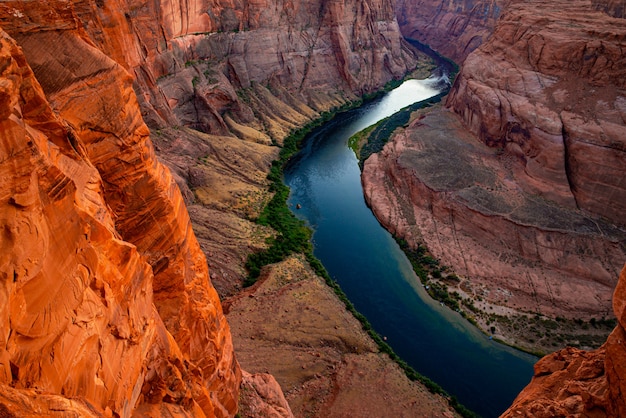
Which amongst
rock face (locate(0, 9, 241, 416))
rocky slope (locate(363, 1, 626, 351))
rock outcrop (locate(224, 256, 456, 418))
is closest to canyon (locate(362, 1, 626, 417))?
rocky slope (locate(363, 1, 626, 351))

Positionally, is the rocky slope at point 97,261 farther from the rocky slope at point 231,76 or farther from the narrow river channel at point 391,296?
the narrow river channel at point 391,296

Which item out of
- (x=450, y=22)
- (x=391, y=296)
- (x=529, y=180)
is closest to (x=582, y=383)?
(x=391, y=296)

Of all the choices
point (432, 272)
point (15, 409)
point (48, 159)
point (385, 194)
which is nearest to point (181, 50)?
point (385, 194)

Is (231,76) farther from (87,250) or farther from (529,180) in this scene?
(87,250)

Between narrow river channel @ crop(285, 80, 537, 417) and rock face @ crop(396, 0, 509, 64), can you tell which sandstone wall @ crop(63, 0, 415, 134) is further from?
rock face @ crop(396, 0, 509, 64)

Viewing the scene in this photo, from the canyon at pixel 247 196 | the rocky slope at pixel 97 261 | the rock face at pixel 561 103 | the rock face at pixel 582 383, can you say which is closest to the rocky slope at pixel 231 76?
the canyon at pixel 247 196

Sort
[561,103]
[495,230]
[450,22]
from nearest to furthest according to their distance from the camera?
[495,230], [561,103], [450,22]

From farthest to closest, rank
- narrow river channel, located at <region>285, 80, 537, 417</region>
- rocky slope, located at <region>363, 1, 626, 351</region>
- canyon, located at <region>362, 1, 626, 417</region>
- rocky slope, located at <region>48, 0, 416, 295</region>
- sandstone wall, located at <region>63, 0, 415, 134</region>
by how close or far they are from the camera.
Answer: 1. sandstone wall, located at <region>63, 0, 415, 134</region>
2. rocky slope, located at <region>48, 0, 416, 295</region>
3. rocky slope, located at <region>363, 1, 626, 351</region>
4. canyon, located at <region>362, 1, 626, 417</region>
5. narrow river channel, located at <region>285, 80, 537, 417</region>
